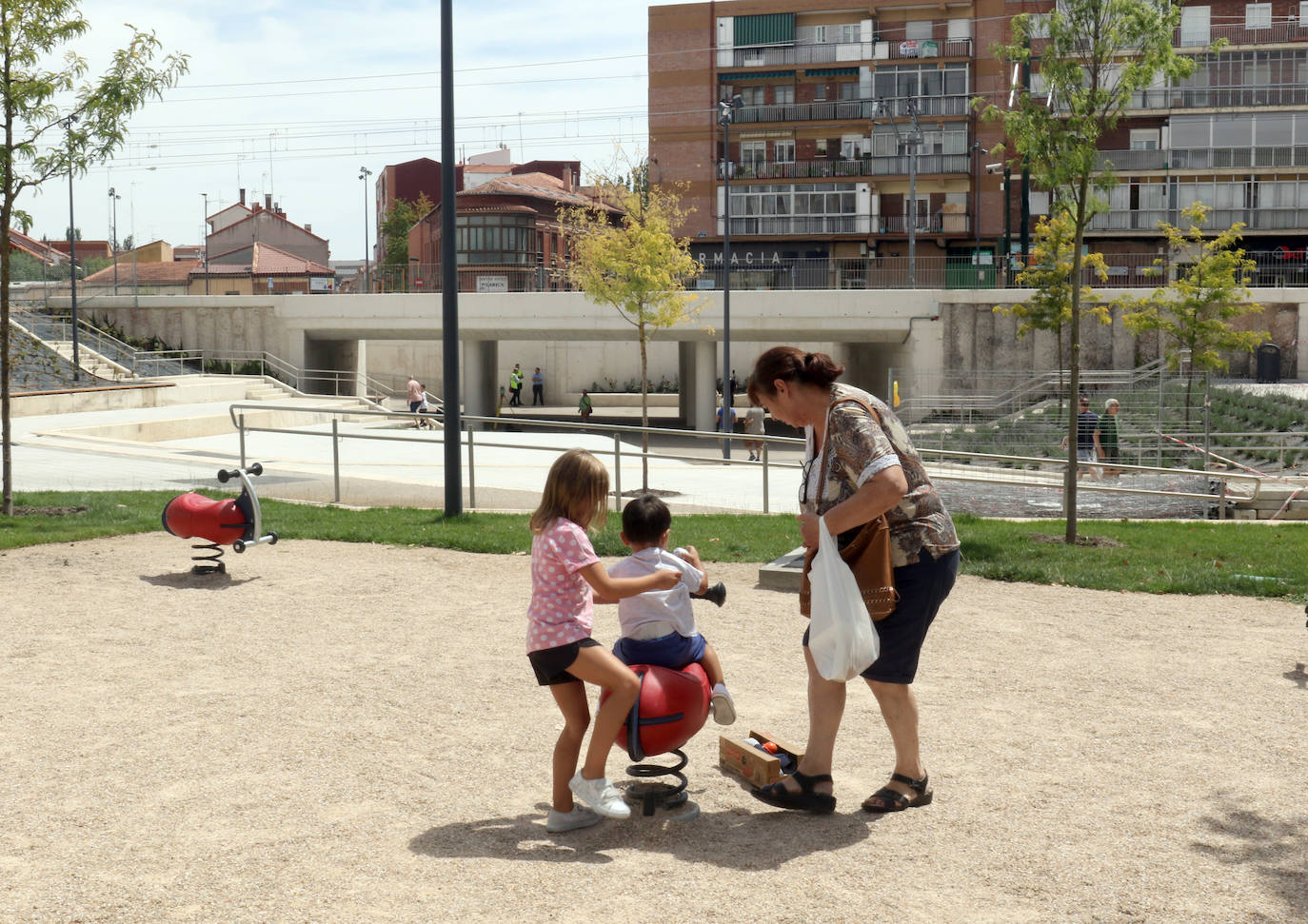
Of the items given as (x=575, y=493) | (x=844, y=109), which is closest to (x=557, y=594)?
(x=575, y=493)

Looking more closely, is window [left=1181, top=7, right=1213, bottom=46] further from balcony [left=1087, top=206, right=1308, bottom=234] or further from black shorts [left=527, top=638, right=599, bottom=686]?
black shorts [left=527, top=638, right=599, bottom=686]

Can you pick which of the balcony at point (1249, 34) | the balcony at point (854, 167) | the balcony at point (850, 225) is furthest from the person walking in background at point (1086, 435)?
the balcony at point (1249, 34)

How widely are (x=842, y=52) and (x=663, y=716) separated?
53770mm

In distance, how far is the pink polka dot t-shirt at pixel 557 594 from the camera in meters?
4.27

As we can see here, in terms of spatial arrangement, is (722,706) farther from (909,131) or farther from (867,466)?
(909,131)

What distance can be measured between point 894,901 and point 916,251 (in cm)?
5370

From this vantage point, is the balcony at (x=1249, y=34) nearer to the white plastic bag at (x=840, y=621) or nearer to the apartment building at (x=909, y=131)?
the apartment building at (x=909, y=131)

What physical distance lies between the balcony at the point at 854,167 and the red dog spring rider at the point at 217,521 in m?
47.3

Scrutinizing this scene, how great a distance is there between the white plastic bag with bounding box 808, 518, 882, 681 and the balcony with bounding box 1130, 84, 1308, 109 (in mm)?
51309

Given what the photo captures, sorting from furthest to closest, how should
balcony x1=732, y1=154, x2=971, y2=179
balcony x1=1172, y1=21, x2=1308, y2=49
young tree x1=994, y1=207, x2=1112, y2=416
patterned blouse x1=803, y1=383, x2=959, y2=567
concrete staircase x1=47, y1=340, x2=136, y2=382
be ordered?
balcony x1=732, y1=154, x2=971, y2=179 < balcony x1=1172, y1=21, x2=1308, y2=49 < concrete staircase x1=47, y1=340, x2=136, y2=382 < young tree x1=994, y1=207, x2=1112, y2=416 < patterned blouse x1=803, y1=383, x2=959, y2=567

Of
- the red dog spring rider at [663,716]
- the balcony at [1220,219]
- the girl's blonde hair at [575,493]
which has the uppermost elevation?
the balcony at [1220,219]

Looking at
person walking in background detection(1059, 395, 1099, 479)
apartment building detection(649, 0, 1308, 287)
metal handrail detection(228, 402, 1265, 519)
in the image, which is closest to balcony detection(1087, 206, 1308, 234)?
apartment building detection(649, 0, 1308, 287)

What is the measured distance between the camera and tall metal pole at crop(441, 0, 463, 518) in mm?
12711

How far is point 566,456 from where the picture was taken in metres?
4.36
